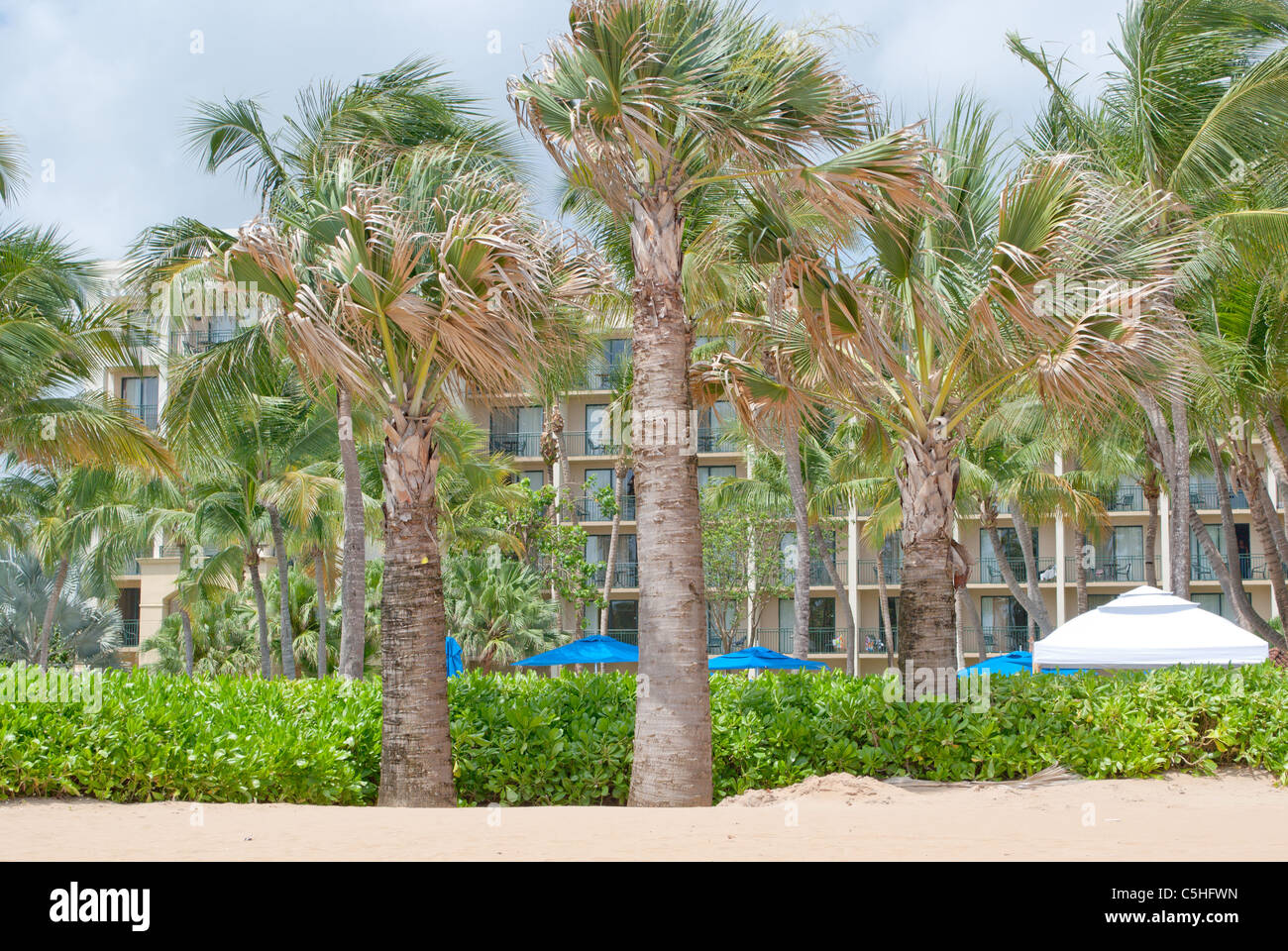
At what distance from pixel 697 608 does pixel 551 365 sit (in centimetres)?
338

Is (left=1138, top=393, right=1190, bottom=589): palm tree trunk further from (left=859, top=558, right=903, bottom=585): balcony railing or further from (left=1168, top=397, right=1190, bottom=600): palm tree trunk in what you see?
(left=859, top=558, right=903, bottom=585): balcony railing

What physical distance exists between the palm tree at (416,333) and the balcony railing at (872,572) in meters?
34.1

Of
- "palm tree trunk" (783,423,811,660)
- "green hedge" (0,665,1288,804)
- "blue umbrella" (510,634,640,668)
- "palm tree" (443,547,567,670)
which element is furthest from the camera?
"palm tree" (443,547,567,670)

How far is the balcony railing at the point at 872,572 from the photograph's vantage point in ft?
141

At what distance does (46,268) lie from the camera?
1612cm

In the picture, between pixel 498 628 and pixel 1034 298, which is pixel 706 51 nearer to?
pixel 1034 298

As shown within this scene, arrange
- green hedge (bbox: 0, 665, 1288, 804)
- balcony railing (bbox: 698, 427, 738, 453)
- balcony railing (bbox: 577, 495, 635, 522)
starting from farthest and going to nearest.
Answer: balcony railing (bbox: 577, 495, 635, 522), balcony railing (bbox: 698, 427, 738, 453), green hedge (bbox: 0, 665, 1288, 804)

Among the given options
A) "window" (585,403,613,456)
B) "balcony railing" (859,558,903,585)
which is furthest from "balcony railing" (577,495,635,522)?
"balcony railing" (859,558,903,585)

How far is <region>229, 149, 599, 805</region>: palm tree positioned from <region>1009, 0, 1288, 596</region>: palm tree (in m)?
8.35

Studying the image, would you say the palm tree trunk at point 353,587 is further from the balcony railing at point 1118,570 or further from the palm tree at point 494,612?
the balcony railing at point 1118,570

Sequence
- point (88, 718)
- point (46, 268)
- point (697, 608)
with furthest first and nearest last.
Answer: point (46, 268) < point (697, 608) < point (88, 718)

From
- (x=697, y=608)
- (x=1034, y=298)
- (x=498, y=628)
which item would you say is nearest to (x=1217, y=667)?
(x=1034, y=298)

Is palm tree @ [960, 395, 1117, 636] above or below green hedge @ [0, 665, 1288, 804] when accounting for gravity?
above

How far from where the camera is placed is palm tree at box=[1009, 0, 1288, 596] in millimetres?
13914
